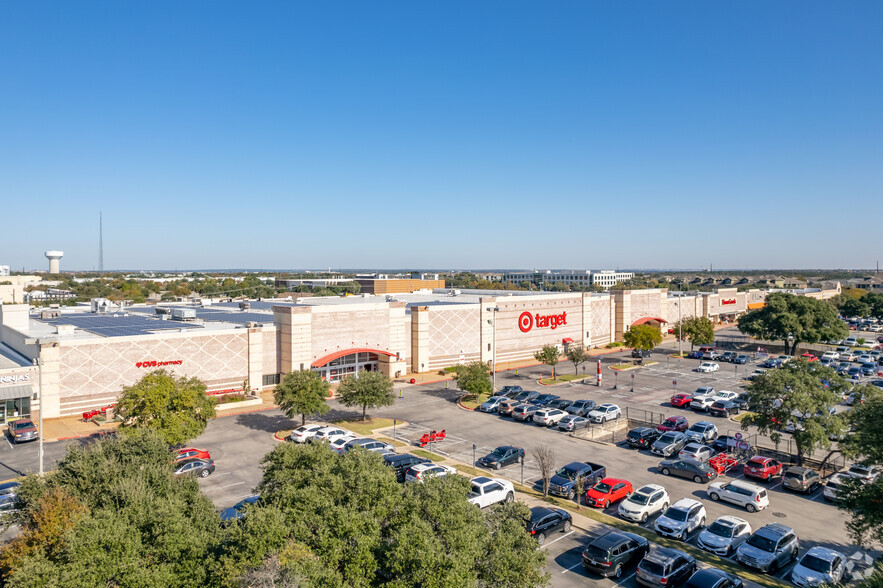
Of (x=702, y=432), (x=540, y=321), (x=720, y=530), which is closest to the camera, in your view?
(x=720, y=530)

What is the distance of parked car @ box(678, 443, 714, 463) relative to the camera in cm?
3391

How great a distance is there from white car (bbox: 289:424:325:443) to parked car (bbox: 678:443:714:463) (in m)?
23.5

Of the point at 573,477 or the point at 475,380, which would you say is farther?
the point at 475,380

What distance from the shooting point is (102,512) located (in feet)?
61.2

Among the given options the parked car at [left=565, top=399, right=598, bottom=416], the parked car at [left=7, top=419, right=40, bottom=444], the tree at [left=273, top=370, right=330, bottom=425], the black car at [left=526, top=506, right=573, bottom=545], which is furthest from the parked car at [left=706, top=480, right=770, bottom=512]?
the parked car at [left=7, top=419, right=40, bottom=444]

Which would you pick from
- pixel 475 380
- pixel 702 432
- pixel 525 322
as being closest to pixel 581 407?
pixel 475 380

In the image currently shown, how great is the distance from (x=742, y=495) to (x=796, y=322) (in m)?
56.2

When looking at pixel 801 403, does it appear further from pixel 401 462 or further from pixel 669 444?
pixel 401 462

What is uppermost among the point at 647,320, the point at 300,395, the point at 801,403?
the point at 801,403

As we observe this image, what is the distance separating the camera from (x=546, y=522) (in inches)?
942

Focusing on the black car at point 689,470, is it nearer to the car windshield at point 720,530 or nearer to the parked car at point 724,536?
the parked car at point 724,536

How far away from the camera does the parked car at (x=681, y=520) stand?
24.1 metres

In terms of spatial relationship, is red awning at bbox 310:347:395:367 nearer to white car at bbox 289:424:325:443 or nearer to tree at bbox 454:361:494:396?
tree at bbox 454:361:494:396

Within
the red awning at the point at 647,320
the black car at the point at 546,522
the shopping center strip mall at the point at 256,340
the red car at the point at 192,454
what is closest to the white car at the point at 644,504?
the black car at the point at 546,522
